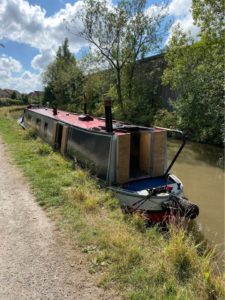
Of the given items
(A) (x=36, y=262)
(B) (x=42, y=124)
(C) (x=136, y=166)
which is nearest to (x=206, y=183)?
(C) (x=136, y=166)

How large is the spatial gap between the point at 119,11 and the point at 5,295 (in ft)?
69.6

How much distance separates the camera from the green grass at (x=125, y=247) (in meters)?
3.15

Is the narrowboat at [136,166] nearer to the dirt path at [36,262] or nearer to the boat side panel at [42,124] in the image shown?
the dirt path at [36,262]

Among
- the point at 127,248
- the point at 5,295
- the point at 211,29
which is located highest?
the point at 211,29

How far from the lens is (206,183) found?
32.6 feet

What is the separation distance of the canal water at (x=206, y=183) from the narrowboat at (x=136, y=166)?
3.35 feet

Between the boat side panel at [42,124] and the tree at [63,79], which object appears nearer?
the boat side panel at [42,124]

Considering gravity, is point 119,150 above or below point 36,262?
above

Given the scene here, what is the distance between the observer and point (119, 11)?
69.4 ft

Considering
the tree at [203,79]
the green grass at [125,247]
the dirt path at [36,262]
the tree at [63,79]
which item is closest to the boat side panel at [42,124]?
the green grass at [125,247]

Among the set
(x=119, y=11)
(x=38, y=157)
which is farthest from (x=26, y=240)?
(x=119, y=11)

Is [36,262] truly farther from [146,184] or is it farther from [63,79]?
[63,79]

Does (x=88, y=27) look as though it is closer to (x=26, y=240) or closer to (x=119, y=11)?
(x=119, y=11)

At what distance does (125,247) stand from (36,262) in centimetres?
107
